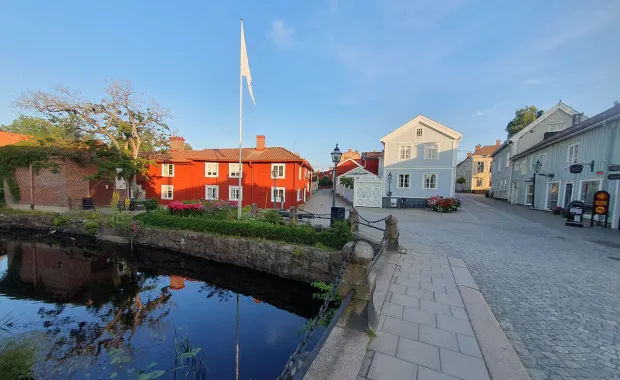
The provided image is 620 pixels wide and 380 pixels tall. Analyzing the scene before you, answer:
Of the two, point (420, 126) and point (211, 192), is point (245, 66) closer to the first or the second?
point (211, 192)

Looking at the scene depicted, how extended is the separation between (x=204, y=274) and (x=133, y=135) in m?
15.4

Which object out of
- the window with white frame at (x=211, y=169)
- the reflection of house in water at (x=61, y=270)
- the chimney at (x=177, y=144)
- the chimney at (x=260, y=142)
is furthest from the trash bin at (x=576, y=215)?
the chimney at (x=177, y=144)

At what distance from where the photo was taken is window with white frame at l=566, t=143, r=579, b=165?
1409cm

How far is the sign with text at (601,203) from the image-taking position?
11.0 metres

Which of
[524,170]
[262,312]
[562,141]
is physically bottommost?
[262,312]

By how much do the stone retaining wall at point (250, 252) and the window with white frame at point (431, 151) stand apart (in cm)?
1616

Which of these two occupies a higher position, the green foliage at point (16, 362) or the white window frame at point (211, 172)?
the white window frame at point (211, 172)

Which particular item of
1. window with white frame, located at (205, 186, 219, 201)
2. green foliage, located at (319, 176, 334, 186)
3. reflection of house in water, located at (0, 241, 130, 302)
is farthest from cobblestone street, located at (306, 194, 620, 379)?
green foliage, located at (319, 176, 334, 186)

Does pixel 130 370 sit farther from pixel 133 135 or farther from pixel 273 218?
pixel 133 135

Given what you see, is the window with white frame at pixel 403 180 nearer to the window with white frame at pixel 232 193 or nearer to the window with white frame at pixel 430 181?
the window with white frame at pixel 430 181

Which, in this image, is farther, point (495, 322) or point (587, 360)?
point (495, 322)

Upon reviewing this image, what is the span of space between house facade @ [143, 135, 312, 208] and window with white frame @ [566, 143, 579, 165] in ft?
58.1

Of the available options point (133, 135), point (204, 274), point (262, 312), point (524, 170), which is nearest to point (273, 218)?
Result: point (204, 274)

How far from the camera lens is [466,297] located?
415 centimetres
